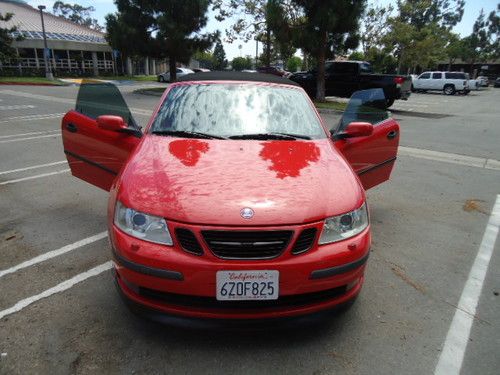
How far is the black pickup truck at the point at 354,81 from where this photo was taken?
50.5 feet

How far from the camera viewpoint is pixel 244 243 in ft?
6.59

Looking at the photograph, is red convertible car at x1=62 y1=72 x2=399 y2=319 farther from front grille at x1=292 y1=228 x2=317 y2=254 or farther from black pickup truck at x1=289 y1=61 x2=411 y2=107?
black pickup truck at x1=289 y1=61 x2=411 y2=107

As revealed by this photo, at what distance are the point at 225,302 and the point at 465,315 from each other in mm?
1766

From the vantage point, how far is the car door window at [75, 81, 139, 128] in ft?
15.0

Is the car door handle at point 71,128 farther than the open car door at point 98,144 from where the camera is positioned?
Yes

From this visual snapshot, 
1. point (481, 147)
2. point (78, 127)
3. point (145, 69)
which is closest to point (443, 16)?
point (145, 69)

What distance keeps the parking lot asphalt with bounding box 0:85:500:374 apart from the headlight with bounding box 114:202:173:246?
562mm

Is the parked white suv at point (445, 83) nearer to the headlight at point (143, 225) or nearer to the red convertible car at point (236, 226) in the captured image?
the red convertible car at point (236, 226)

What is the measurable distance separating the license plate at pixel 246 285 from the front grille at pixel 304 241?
→ 0.17 m

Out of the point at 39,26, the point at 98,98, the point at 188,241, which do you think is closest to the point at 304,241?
the point at 188,241

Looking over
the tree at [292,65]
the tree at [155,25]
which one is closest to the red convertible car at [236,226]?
the tree at [155,25]

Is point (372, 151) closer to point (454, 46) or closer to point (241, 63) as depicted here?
point (454, 46)

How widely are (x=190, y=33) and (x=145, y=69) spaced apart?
3128 centimetres

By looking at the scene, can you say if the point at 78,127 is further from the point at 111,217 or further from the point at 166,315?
the point at 166,315
